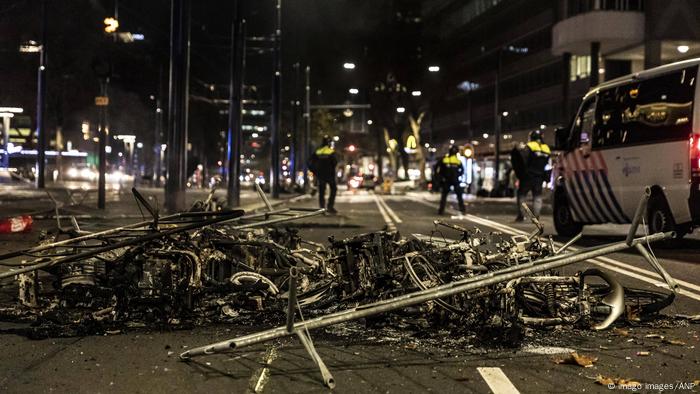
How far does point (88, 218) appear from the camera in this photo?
1673 centimetres

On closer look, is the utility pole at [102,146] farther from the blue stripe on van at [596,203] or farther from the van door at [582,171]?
the blue stripe on van at [596,203]

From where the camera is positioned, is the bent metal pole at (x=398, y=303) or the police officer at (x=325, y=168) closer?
the bent metal pole at (x=398, y=303)

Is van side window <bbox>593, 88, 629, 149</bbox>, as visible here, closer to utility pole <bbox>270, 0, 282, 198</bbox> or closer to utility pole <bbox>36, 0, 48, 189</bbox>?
utility pole <bbox>36, 0, 48, 189</bbox>

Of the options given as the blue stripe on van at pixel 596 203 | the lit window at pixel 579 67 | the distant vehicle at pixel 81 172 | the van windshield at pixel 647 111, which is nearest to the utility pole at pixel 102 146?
the blue stripe on van at pixel 596 203

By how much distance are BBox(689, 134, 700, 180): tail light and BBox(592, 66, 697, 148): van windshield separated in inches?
7.5

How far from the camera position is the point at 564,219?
15.2m

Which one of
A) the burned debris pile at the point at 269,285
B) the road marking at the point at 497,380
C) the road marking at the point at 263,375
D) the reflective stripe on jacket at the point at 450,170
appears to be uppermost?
the reflective stripe on jacket at the point at 450,170

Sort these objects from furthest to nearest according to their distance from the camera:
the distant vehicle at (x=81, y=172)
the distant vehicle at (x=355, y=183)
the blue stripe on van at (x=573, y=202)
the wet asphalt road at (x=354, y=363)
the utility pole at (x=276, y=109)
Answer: the distant vehicle at (x=355, y=183) → the distant vehicle at (x=81, y=172) → the utility pole at (x=276, y=109) → the blue stripe on van at (x=573, y=202) → the wet asphalt road at (x=354, y=363)

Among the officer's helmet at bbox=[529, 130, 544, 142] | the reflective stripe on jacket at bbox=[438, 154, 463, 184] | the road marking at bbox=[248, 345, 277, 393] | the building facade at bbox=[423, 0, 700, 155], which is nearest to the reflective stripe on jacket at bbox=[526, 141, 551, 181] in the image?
the officer's helmet at bbox=[529, 130, 544, 142]

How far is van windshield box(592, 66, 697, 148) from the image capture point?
1143 centimetres

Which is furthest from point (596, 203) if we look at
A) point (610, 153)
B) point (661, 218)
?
point (661, 218)

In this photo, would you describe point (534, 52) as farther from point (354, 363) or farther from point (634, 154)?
point (354, 363)

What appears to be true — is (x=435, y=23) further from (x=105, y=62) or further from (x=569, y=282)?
(x=569, y=282)

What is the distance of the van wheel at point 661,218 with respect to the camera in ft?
37.9
